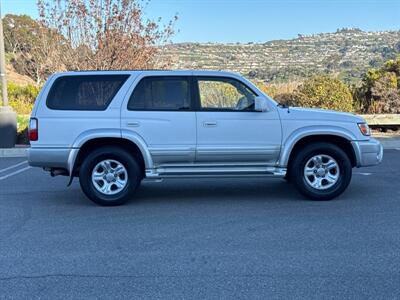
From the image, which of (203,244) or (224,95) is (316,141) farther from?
(203,244)

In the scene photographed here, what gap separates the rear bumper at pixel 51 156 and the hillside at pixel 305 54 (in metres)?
25.5

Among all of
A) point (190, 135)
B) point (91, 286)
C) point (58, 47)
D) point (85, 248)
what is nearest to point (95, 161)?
point (190, 135)

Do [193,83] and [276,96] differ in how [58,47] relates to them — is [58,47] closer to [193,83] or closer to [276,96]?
[276,96]

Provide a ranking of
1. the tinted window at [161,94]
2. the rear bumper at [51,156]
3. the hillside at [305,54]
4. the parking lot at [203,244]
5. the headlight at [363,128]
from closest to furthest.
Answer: the parking lot at [203,244], the rear bumper at [51,156], the tinted window at [161,94], the headlight at [363,128], the hillside at [305,54]

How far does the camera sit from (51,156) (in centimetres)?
759

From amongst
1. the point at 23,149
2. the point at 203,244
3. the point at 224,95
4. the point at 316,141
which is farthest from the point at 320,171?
the point at 23,149

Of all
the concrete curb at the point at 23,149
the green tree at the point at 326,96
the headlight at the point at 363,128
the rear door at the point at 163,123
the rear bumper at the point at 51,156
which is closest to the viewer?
the rear bumper at the point at 51,156

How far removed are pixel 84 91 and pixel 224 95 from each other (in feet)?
6.64

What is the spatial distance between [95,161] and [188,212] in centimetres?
154

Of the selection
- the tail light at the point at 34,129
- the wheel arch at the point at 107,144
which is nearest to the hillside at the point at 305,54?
the wheel arch at the point at 107,144

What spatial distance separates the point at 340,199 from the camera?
807cm

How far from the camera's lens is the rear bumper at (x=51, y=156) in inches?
Answer: 298

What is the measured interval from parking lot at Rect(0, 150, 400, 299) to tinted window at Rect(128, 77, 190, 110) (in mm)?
1444

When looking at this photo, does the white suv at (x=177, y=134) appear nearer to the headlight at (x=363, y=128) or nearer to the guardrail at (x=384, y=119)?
the headlight at (x=363, y=128)
